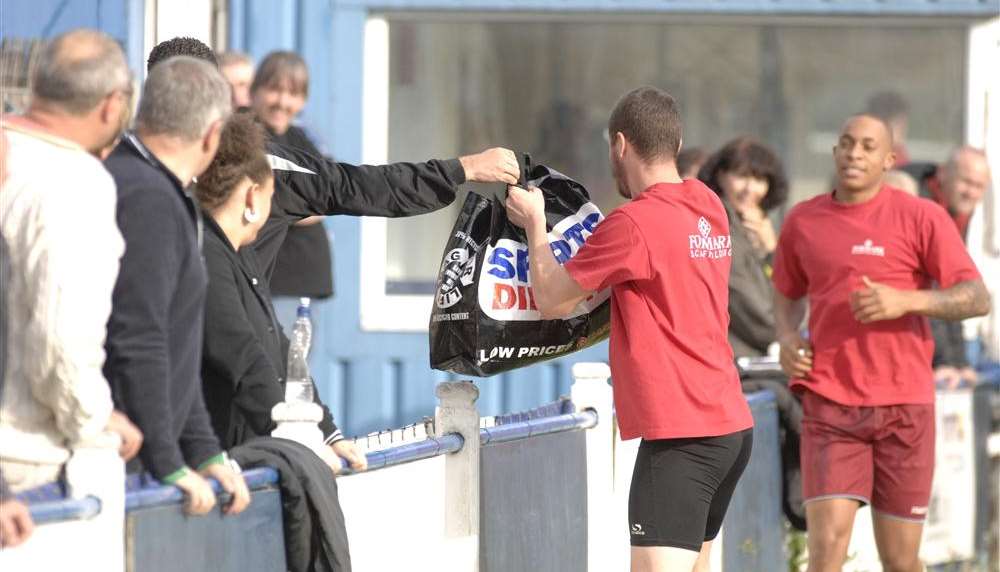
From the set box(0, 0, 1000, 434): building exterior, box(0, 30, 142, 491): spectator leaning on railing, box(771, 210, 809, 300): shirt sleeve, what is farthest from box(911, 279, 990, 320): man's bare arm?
box(0, 30, 142, 491): spectator leaning on railing

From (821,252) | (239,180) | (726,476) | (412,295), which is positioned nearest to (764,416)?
(821,252)

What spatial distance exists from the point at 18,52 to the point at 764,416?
12.1ft

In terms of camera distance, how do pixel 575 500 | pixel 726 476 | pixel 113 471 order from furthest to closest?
pixel 575 500
pixel 726 476
pixel 113 471

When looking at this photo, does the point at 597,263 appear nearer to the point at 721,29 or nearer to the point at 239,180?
the point at 239,180

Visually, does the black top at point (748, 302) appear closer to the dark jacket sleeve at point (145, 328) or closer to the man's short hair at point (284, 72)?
the man's short hair at point (284, 72)

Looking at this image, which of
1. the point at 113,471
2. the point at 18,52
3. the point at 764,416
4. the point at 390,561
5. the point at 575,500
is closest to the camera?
the point at 113,471

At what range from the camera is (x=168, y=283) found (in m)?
3.75

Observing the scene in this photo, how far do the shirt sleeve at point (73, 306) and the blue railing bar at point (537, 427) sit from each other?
197 centimetres

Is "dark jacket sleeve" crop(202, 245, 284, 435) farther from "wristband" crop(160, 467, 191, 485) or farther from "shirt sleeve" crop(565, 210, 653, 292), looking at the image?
"shirt sleeve" crop(565, 210, 653, 292)

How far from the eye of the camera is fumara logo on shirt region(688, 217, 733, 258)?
5.25 m

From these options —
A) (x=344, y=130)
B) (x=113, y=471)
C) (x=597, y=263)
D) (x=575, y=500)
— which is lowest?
(x=575, y=500)

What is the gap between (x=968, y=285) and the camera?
705cm

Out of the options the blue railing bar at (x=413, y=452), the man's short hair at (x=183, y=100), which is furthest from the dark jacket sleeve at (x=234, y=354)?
the man's short hair at (x=183, y=100)

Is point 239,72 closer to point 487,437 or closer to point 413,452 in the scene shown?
point 487,437
